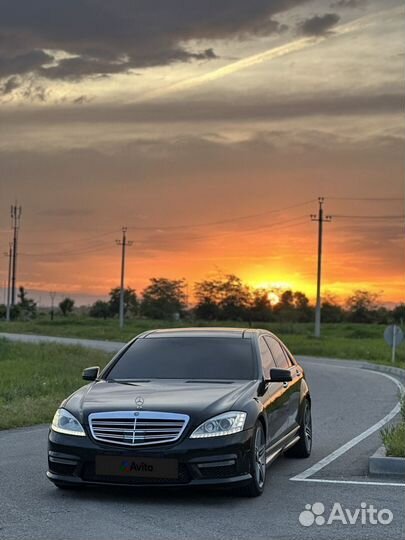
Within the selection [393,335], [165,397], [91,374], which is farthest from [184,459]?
[393,335]

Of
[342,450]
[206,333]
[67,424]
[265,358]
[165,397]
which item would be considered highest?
[206,333]

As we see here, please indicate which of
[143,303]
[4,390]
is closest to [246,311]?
[143,303]

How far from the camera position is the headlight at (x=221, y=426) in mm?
7910

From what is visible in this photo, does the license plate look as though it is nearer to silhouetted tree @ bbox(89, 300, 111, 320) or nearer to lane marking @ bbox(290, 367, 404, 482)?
lane marking @ bbox(290, 367, 404, 482)

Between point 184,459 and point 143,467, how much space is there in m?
0.36

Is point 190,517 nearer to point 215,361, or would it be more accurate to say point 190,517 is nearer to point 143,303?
point 215,361

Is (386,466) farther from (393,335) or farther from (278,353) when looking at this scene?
(393,335)

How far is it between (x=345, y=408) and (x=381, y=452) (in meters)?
7.62

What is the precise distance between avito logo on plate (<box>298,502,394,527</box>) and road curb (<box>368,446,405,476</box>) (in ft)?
4.70

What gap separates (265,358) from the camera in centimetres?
984

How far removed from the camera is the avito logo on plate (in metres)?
7.39

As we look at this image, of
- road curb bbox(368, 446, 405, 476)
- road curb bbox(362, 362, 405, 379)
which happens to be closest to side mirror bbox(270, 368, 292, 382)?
road curb bbox(368, 446, 405, 476)

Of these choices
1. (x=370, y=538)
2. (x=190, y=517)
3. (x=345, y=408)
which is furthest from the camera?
(x=345, y=408)

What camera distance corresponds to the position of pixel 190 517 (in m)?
7.46
